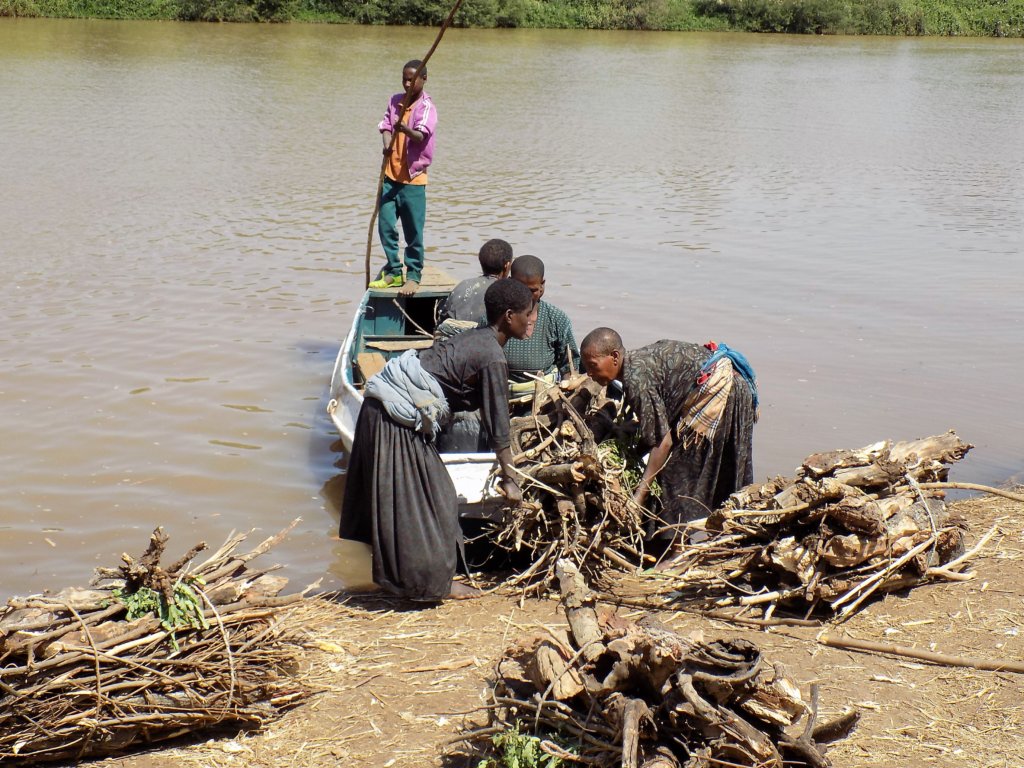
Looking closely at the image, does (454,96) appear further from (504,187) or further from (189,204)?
(189,204)

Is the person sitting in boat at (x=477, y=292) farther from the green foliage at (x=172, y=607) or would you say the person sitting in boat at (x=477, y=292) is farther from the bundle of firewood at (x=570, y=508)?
the green foliage at (x=172, y=607)

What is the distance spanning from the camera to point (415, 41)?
31.7 meters

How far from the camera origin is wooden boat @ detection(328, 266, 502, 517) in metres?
5.18

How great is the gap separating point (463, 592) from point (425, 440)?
32.5 inches

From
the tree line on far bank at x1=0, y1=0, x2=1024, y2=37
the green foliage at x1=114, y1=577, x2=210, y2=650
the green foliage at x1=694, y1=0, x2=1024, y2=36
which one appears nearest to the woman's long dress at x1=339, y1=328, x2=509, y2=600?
the green foliage at x1=114, y1=577, x2=210, y2=650

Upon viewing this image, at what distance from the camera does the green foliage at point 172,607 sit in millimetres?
3711

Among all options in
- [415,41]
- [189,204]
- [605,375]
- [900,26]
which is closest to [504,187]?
[189,204]

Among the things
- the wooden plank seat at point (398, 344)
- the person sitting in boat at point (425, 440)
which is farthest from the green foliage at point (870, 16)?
the person sitting in boat at point (425, 440)

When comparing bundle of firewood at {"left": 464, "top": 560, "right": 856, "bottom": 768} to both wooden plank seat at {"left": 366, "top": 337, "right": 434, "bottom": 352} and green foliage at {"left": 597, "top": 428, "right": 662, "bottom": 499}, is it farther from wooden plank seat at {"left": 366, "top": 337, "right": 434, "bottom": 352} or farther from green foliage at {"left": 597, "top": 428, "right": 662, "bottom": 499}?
wooden plank seat at {"left": 366, "top": 337, "right": 434, "bottom": 352}

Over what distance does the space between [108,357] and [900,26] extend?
141 feet

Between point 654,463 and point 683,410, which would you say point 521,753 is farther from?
point 683,410

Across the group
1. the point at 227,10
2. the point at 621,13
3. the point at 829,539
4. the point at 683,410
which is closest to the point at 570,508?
the point at 683,410

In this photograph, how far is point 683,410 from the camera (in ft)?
16.6

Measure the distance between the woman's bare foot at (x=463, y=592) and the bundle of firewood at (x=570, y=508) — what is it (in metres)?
0.18
